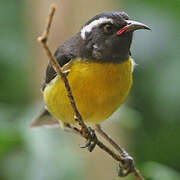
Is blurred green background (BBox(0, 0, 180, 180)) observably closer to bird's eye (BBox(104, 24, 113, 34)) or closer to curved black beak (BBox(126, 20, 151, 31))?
bird's eye (BBox(104, 24, 113, 34))

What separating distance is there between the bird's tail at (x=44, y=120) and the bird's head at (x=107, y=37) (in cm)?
114

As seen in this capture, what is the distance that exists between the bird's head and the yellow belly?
2.6 inches

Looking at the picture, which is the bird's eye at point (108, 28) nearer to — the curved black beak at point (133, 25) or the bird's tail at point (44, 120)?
the curved black beak at point (133, 25)

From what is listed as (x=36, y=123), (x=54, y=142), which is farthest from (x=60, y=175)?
(x=36, y=123)

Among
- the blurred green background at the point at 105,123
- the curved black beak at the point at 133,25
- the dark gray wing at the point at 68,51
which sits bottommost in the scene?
the blurred green background at the point at 105,123

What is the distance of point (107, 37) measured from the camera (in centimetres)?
315

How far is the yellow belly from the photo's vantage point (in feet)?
10.5

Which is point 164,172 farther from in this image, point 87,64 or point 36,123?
point 36,123

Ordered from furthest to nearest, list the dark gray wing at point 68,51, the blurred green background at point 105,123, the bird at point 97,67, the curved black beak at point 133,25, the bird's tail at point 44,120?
1. the bird's tail at point 44,120
2. the blurred green background at point 105,123
3. the dark gray wing at point 68,51
4. the bird at point 97,67
5. the curved black beak at point 133,25

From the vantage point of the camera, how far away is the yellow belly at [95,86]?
10.5 ft

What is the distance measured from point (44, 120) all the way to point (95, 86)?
1.21 m

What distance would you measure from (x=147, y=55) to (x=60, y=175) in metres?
1.68

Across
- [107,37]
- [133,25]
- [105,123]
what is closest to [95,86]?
[107,37]

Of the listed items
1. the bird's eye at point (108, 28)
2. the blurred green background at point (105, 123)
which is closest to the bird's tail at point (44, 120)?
the blurred green background at point (105, 123)
